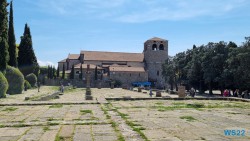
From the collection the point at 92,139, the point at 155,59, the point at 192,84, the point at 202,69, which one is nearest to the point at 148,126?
the point at 92,139

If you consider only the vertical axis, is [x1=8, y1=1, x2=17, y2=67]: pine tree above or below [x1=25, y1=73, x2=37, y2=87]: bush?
above

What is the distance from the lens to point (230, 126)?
809 centimetres

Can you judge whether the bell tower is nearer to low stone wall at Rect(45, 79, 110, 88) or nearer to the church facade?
the church facade

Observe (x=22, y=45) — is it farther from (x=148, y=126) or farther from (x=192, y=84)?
(x=148, y=126)

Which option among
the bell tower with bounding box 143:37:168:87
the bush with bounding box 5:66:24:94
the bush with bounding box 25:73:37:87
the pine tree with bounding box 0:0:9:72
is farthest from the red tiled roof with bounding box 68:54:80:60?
the pine tree with bounding box 0:0:9:72

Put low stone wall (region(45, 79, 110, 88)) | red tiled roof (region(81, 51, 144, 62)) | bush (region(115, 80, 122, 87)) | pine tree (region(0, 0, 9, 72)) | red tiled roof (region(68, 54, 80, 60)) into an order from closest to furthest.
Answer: pine tree (region(0, 0, 9, 72))
low stone wall (region(45, 79, 110, 88))
bush (region(115, 80, 122, 87))
red tiled roof (region(81, 51, 144, 62))
red tiled roof (region(68, 54, 80, 60))

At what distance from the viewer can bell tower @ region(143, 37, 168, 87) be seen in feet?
240

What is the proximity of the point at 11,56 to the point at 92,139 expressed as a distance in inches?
1228

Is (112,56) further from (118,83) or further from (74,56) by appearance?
(118,83)

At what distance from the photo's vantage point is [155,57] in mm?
73812

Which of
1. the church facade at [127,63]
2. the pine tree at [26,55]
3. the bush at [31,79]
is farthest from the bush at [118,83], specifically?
the bush at [31,79]

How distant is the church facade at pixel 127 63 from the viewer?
225 ft

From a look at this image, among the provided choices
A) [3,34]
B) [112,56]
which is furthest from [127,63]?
[3,34]

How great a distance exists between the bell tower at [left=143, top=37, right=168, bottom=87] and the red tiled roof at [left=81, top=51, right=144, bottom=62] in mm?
4363
